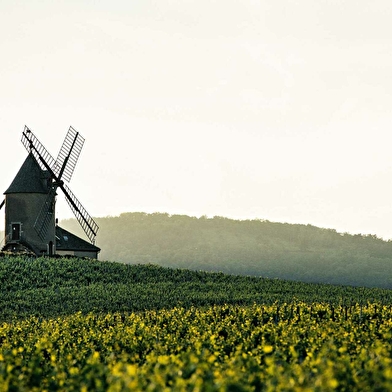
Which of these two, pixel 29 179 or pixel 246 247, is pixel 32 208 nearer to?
pixel 29 179

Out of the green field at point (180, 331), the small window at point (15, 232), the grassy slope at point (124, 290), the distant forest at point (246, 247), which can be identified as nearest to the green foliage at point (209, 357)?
the green field at point (180, 331)

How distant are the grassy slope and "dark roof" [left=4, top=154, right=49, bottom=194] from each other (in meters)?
5.22

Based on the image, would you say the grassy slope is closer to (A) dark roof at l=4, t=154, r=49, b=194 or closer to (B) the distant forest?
(A) dark roof at l=4, t=154, r=49, b=194

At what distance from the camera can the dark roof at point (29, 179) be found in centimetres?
5081

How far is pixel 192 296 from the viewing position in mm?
39594

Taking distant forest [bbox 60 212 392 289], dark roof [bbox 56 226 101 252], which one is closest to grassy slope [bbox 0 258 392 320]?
dark roof [bbox 56 226 101 252]

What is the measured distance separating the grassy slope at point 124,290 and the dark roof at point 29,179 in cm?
522

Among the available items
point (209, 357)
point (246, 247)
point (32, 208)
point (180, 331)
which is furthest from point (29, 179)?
point (246, 247)

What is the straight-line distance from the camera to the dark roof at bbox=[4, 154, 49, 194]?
167 ft

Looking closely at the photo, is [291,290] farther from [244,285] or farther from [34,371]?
[34,371]

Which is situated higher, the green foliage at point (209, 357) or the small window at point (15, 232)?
the small window at point (15, 232)

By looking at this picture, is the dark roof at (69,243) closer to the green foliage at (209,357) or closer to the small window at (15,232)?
the small window at (15,232)

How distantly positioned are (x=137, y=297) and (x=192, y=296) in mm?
2903

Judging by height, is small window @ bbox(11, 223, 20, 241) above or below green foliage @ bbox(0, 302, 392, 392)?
above
